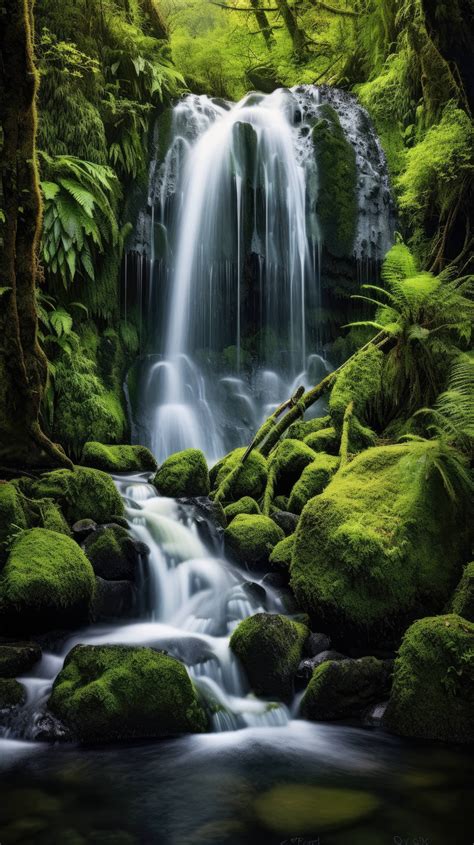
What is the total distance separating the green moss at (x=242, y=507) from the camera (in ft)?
24.5

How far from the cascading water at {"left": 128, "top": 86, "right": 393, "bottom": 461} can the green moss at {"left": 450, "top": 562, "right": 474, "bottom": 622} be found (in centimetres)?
672

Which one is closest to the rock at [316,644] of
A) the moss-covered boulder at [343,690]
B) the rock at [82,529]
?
the moss-covered boulder at [343,690]

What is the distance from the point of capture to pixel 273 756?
3.96m

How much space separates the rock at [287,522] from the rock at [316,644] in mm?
1861

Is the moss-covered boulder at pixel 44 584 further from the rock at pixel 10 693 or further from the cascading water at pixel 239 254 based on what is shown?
the cascading water at pixel 239 254

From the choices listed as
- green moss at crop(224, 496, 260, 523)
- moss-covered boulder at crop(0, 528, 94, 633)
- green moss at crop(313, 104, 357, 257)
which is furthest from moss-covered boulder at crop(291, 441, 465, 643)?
green moss at crop(313, 104, 357, 257)

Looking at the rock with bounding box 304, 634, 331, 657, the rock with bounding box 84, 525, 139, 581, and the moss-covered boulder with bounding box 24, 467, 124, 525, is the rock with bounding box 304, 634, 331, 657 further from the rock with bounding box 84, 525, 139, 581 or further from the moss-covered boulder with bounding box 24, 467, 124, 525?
the moss-covered boulder with bounding box 24, 467, 124, 525

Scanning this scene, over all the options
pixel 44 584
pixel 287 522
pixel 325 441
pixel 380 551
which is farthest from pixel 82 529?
pixel 325 441

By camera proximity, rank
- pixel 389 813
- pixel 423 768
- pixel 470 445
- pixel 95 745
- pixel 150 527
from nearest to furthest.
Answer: pixel 389 813, pixel 423 768, pixel 95 745, pixel 470 445, pixel 150 527

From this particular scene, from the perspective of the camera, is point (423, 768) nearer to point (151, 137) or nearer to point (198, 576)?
point (198, 576)

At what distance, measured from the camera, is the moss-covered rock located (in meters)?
4.72

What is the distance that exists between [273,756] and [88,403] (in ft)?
20.4

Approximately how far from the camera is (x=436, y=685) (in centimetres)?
407

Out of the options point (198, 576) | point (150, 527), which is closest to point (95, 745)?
point (198, 576)
